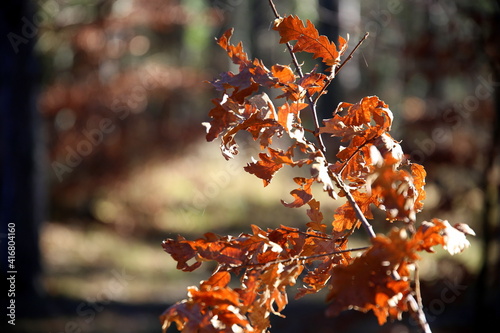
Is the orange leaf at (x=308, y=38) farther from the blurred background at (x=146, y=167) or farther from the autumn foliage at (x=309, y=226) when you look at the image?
the blurred background at (x=146, y=167)

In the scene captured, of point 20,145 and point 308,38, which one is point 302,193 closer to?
point 308,38

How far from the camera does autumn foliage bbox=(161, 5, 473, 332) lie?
3.06 feet

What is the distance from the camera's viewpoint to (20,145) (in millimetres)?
5223

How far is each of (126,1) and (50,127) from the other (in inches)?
117

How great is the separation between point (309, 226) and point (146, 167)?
7027mm

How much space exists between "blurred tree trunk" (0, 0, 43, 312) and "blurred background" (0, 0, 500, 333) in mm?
14

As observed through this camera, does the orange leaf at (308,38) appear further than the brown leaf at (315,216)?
No

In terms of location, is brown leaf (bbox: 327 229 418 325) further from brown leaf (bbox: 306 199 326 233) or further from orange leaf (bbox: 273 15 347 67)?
orange leaf (bbox: 273 15 347 67)

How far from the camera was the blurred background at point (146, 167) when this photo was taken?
451 cm

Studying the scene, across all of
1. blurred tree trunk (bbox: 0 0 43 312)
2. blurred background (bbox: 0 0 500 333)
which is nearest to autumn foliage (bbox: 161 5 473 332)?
blurred background (bbox: 0 0 500 333)

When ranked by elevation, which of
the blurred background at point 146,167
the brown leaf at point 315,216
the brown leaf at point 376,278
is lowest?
the blurred background at point 146,167

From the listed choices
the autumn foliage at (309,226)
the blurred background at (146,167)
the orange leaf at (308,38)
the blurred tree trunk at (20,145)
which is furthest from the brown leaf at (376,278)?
the blurred tree trunk at (20,145)

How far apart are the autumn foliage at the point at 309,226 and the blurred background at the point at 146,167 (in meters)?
3.10

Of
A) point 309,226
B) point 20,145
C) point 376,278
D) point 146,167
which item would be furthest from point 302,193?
point 146,167
